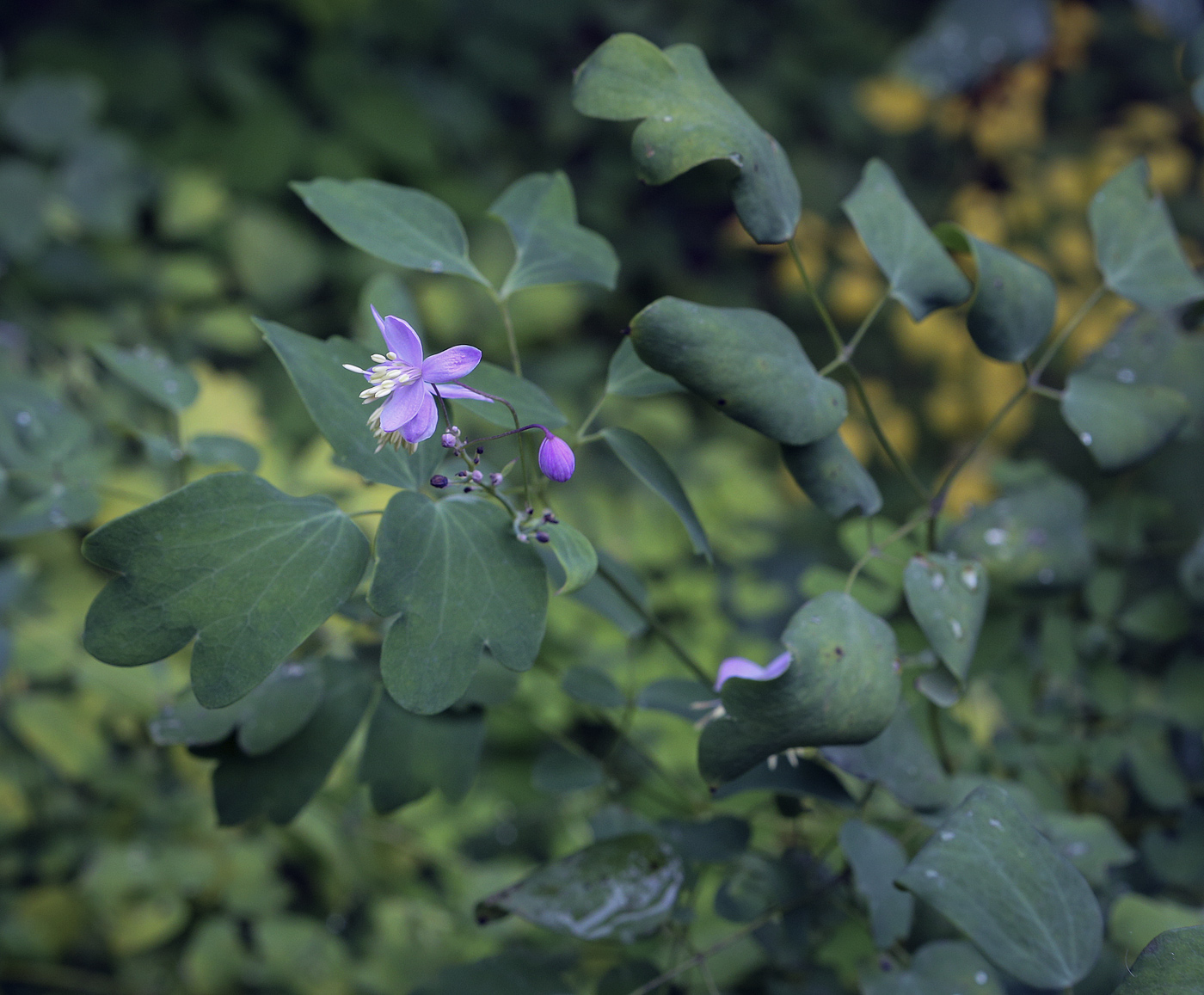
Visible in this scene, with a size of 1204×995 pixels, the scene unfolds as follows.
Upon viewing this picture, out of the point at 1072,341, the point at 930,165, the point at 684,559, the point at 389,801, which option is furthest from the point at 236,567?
the point at 930,165

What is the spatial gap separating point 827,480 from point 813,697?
0.47 ft

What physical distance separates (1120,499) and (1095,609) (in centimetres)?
11

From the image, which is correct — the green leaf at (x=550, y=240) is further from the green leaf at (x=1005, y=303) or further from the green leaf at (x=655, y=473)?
the green leaf at (x=1005, y=303)

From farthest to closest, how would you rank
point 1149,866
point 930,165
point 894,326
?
point 930,165, point 894,326, point 1149,866

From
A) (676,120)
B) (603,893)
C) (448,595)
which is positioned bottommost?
(603,893)

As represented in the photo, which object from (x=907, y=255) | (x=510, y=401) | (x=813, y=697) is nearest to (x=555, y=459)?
(x=510, y=401)

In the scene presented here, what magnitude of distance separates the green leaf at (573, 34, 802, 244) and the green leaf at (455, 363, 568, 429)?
12cm

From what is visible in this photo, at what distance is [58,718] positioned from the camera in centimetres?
111

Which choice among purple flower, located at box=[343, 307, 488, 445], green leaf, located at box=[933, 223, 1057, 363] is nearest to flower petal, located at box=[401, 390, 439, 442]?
purple flower, located at box=[343, 307, 488, 445]

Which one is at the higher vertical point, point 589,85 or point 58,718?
point 589,85

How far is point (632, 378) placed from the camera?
0.50 metres

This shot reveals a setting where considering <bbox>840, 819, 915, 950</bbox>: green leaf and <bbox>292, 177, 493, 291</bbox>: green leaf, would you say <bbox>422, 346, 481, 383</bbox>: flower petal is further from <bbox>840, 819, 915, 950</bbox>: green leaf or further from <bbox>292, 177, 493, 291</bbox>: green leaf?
<bbox>840, 819, 915, 950</bbox>: green leaf

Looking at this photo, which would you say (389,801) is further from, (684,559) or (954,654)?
(684,559)

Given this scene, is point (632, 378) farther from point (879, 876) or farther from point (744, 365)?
point (879, 876)
